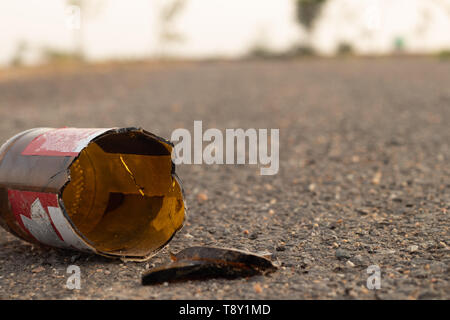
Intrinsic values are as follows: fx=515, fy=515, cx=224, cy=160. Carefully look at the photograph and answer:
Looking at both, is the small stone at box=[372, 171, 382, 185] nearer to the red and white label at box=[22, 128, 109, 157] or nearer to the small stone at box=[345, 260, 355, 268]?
the small stone at box=[345, 260, 355, 268]

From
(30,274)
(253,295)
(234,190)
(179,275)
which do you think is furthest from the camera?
(234,190)

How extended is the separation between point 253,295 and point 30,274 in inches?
46.1

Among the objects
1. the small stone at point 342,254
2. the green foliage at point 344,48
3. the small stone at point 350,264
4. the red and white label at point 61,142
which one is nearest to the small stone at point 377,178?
the small stone at point 342,254

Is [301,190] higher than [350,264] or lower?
higher

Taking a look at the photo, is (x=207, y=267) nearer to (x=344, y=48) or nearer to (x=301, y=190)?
(x=301, y=190)

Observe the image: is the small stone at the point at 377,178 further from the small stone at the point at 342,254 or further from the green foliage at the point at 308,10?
the green foliage at the point at 308,10

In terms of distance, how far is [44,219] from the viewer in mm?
2498

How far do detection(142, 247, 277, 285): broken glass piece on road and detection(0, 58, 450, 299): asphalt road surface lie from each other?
0.14 feet

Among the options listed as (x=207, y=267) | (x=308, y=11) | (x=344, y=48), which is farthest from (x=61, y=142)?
(x=308, y=11)

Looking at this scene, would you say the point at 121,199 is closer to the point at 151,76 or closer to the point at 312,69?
the point at 151,76

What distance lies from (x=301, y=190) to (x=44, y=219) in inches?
84.9

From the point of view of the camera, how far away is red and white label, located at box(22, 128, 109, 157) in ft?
8.15

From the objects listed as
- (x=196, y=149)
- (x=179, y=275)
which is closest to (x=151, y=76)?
(x=196, y=149)

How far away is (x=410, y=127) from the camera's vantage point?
6.60 m
